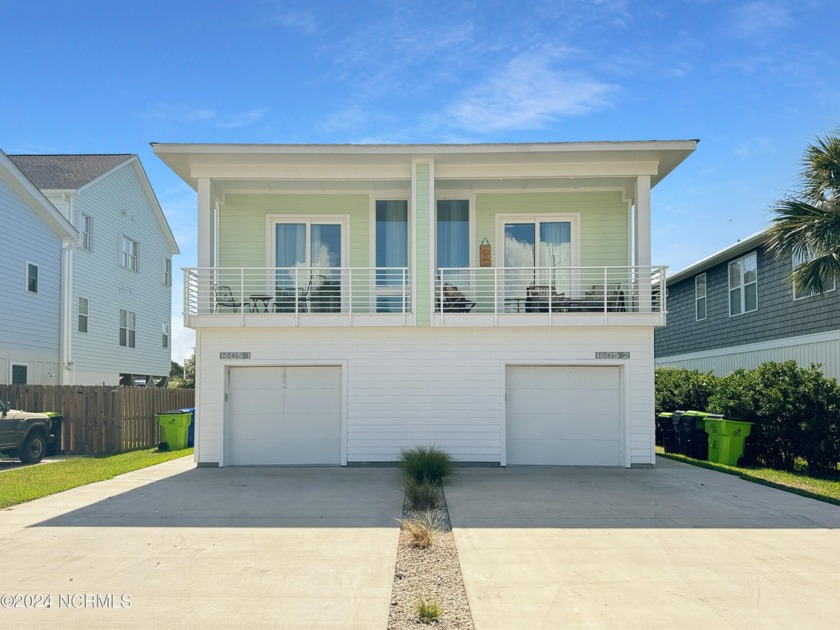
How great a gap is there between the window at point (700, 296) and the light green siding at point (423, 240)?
1369cm

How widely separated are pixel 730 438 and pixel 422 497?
302 inches

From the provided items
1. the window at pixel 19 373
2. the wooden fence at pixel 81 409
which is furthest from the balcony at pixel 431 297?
the window at pixel 19 373

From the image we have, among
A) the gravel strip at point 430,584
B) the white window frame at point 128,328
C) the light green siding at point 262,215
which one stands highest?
the light green siding at point 262,215

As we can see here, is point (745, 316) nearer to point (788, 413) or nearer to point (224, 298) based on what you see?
point (788, 413)

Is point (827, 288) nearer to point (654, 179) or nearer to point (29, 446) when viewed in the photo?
point (654, 179)

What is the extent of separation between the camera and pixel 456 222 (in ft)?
49.8

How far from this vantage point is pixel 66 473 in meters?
12.9

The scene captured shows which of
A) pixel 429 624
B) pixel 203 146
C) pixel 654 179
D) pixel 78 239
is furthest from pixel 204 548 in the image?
pixel 78 239

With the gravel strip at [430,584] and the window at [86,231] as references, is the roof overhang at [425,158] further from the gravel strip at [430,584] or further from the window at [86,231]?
the window at [86,231]

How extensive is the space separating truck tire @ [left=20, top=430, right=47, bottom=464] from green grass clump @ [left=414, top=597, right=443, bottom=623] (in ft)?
39.8

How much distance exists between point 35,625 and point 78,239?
19446mm

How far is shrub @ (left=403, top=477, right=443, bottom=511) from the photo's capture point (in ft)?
30.9

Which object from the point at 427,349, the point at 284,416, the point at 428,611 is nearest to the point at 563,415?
the point at 427,349

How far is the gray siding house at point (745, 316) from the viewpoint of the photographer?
16844mm
